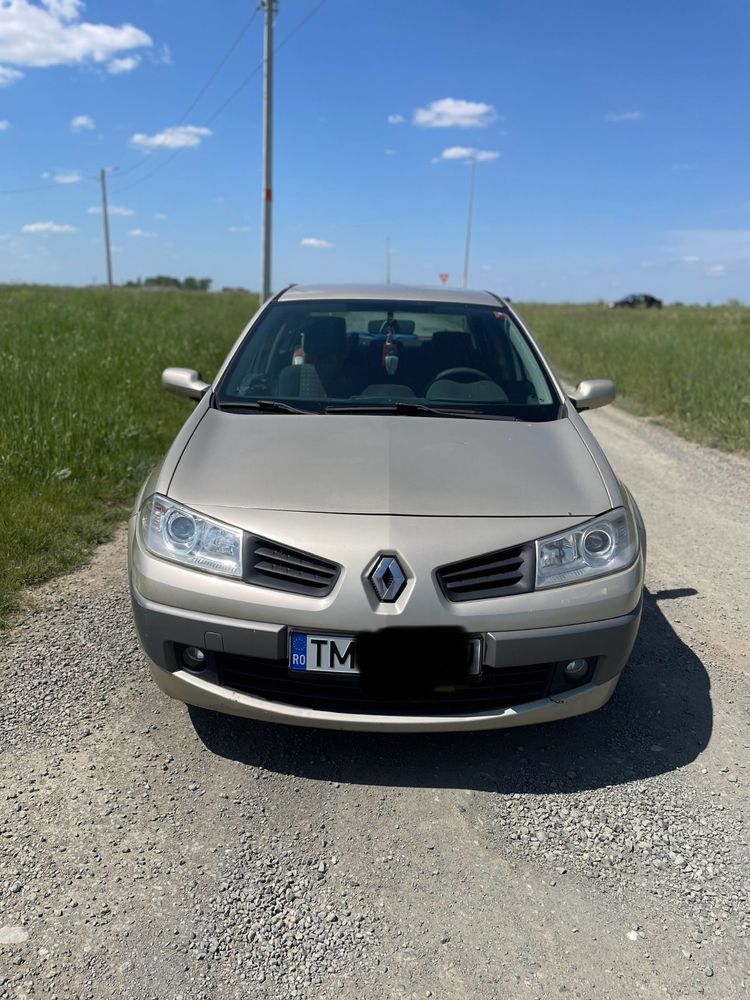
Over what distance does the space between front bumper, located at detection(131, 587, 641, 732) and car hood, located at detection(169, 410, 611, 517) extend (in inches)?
16.0

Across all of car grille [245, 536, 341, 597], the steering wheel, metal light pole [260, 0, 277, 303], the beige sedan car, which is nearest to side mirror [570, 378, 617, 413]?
the steering wheel

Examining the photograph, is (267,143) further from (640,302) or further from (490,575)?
(640,302)

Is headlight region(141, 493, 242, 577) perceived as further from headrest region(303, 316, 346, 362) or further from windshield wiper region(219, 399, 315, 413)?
headrest region(303, 316, 346, 362)

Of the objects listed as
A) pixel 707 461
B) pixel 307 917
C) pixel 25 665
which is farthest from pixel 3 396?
pixel 707 461

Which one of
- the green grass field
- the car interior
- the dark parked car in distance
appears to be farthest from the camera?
the dark parked car in distance

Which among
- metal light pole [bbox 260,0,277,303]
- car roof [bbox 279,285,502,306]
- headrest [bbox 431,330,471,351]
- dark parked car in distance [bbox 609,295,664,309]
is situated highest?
metal light pole [bbox 260,0,277,303]

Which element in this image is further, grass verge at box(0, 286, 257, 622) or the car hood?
grass verge at box(0, 286, 257, 622)

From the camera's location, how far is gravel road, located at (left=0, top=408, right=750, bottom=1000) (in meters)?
1.85

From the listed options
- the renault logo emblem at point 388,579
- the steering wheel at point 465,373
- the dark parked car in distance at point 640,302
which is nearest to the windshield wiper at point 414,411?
the steering wheel at point 465,373

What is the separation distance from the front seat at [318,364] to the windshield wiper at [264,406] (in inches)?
7.5

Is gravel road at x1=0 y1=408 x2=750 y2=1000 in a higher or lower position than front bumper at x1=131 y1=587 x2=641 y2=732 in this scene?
lower

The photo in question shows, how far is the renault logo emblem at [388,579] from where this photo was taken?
2324 mm

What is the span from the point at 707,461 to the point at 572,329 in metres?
17.0

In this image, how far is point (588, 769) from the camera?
2.68 meters
